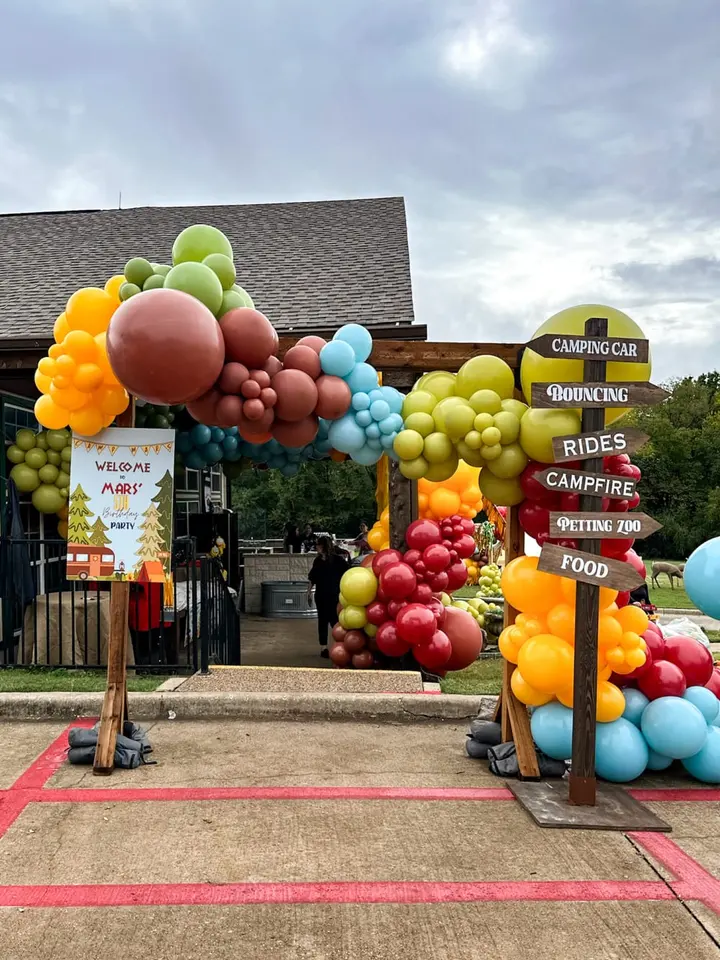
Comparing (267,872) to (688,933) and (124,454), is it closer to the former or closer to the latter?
(688,933)

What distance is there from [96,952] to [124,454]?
9.44ft

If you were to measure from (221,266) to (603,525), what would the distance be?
2655 mm

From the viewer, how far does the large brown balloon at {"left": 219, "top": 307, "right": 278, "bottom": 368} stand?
419cm

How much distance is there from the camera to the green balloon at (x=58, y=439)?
25.4ft

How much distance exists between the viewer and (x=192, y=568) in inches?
267

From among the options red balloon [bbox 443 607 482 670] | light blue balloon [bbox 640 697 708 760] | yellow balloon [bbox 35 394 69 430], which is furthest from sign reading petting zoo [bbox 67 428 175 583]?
red balloon [bbox 443 607 482 670]

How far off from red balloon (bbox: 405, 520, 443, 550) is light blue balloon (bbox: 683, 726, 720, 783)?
3229 mm

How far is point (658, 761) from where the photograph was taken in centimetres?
458

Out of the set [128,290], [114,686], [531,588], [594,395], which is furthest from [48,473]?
[594,395]

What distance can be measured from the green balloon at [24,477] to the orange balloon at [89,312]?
3.53 m

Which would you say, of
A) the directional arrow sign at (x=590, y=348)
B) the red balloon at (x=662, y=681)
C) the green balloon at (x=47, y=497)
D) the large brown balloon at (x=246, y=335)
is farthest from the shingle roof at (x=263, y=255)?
the red balloon at (x=662, y=681)

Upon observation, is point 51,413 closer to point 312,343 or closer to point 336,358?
point 312,343

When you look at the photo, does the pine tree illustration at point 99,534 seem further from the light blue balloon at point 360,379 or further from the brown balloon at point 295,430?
the light blue balloon at point 360,379

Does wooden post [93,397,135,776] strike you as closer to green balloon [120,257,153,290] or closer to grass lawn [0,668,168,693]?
A: green balloon [120,257,153,290]
